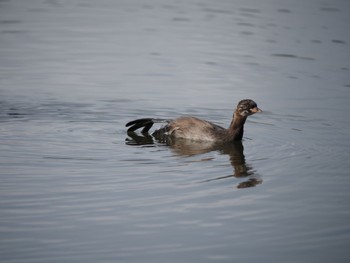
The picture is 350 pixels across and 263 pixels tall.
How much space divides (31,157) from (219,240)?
15.1 feet

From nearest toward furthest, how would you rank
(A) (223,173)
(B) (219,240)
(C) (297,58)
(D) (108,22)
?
(B) (219,240)
(A) (223,173)
(C) (297,58)
(D) (108,22)

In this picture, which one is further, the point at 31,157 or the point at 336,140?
the point at 336,140

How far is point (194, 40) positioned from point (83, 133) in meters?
10.6

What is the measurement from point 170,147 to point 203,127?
896mm

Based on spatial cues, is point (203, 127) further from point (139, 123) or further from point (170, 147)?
point (139, 123)

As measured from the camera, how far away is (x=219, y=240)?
8.28 metres

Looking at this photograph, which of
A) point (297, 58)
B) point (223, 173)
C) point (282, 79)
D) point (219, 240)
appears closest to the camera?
point (219, 240)

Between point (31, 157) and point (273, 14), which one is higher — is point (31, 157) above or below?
below

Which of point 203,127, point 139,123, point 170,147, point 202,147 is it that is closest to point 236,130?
point 203,127

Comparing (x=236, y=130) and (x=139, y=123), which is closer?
(x=236, y=130)

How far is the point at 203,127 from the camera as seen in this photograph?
546 inches

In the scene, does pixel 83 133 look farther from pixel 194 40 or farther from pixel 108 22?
pixel 108 22

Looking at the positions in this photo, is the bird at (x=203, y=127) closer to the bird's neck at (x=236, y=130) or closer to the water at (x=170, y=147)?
the bird's neck at (x=236, y=130)

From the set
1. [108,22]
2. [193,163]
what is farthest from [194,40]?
[193,163]
